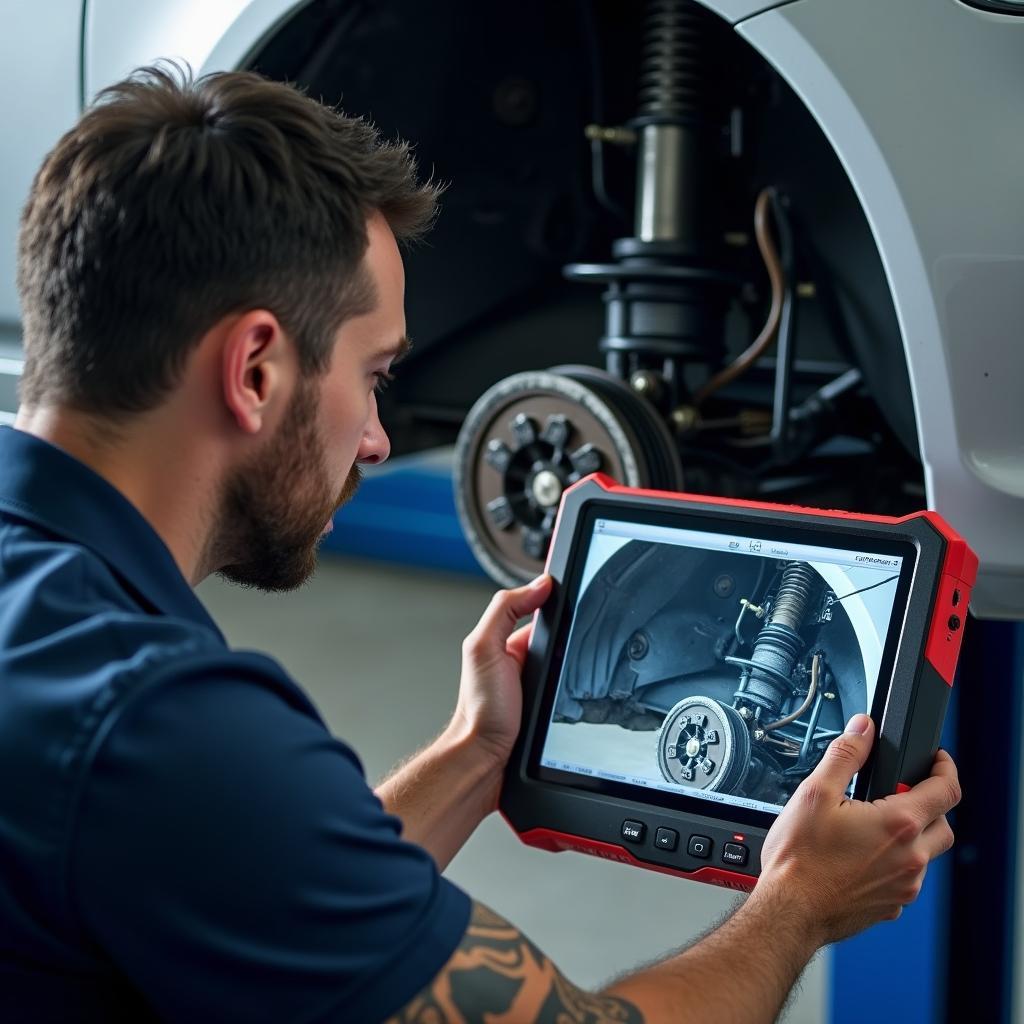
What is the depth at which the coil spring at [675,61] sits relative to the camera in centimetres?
140

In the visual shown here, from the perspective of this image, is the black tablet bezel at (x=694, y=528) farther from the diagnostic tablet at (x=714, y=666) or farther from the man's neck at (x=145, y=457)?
the man's neck at (x=145, y=457)

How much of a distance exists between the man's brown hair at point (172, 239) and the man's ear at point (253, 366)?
13 millimetres

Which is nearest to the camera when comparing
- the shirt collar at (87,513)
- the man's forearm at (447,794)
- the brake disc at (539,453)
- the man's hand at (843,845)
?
the shirt collar at (87,513)

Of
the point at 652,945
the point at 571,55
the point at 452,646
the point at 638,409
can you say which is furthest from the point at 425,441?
the point at 652,945

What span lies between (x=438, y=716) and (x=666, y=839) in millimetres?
1220

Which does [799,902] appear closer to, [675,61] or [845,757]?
[845,757]

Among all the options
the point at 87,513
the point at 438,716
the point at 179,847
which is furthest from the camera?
the point at 438,716

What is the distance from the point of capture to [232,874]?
1.87 feet

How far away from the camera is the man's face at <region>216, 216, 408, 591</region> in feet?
2.46

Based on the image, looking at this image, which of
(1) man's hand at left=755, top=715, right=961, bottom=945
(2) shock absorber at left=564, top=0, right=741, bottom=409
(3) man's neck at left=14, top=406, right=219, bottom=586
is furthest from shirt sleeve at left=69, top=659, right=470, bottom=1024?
(2) shock absorber at left=564, top=0, right=741, bottom=409

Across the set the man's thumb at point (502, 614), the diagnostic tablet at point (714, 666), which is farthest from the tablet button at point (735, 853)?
the man's thumb at point (502, 614)

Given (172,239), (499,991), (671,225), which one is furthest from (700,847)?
(671,225)

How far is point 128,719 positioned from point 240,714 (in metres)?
0.05

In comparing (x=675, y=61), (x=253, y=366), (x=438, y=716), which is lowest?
(x=438, y=716)
